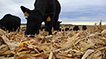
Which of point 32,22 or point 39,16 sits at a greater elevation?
point 39,16

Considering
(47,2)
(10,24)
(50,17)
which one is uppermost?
(47,2)

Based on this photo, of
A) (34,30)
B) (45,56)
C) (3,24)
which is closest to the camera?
(45,56)

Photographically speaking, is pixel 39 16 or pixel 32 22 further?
pixel 39 16

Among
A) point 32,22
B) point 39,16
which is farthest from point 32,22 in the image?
point 39,16

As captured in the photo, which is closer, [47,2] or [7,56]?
[7,56]

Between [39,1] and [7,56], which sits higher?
[39,1]

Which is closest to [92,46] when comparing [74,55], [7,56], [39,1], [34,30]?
[74,55]

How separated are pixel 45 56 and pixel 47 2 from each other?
6.99 m

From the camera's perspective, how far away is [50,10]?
8125mm

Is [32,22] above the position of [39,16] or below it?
below

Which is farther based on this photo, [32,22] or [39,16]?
[39,16]

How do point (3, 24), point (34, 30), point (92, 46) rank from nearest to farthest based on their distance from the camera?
point (92, 46), point (34, 30), point (3, 24)

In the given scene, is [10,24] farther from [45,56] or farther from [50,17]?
[45,56]

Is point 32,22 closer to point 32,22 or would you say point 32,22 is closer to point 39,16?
point 32,22
